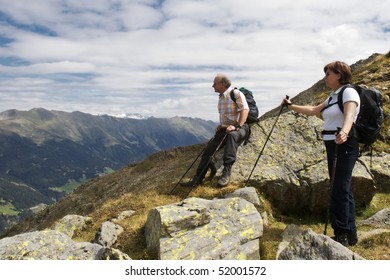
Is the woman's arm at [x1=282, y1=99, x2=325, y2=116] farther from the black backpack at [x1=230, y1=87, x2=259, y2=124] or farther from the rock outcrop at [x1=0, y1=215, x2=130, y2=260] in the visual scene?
the rock outcrop at [x1=0, y1=215, x2=130, y2=260]

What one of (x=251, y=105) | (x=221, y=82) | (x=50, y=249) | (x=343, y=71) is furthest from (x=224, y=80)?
(x=50, y=249)

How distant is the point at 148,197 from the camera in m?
17.3

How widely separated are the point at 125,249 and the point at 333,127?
785 centimetres

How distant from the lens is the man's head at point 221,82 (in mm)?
16219

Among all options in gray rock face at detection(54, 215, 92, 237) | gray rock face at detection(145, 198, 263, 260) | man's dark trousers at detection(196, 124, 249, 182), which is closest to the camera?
gray rock face at detection(145, 198, 263, 260)

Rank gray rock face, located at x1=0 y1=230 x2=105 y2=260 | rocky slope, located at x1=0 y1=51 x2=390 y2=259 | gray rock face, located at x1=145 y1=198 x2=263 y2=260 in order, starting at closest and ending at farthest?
gray rock face, located at x1=0 y1=230 x2=105 y2=260 → gray rock face, located at x1=145 y1=198 x2=263 y2=260 → rocky slope, located at x1=0 y1=51 x2=390 y2=259

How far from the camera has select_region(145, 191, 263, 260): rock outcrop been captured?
950cm

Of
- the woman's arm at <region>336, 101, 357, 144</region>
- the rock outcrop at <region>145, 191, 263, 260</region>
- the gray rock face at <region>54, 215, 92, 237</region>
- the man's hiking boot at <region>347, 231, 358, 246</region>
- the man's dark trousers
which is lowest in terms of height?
the gray rock face at <region>54, 215, 92, 237</region>

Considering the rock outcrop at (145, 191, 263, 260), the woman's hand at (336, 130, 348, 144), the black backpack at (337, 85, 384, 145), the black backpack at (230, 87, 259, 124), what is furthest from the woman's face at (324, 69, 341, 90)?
the black backpack at (230, 87, 259, 124)

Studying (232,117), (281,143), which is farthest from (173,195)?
(281,143)

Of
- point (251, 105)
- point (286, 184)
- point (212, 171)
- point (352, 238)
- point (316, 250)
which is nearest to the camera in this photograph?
point (316, 250)

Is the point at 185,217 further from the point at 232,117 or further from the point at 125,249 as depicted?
the point at 232,117

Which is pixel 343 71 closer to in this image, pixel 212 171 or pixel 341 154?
pixel 341 154

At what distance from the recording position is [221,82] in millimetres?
16250
